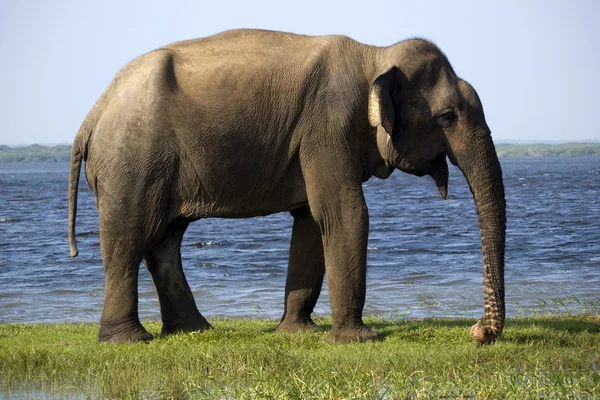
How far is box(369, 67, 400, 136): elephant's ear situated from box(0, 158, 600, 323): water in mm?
4758

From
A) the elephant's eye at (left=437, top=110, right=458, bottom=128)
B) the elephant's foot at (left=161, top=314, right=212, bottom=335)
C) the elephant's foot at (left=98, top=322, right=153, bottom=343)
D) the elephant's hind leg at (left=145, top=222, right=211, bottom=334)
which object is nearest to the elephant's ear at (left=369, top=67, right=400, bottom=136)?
the elephant's eye at (left=437, top=110, right=458, bottom=128)

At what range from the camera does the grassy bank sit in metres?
8.46

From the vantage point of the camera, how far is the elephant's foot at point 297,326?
11.8 metres

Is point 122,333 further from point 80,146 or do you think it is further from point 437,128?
point 437,128

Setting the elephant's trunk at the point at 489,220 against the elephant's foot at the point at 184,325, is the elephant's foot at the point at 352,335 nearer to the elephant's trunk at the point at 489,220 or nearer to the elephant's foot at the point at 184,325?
the elephant's trunk at the point at 489,220

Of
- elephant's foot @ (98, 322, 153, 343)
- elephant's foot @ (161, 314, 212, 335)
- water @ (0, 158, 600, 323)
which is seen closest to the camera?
elephant's foot @ (98, 322, 153, 343)

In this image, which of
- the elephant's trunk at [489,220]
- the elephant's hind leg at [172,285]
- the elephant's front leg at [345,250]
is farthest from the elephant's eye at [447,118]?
the elephant's hind leg at [172,285]

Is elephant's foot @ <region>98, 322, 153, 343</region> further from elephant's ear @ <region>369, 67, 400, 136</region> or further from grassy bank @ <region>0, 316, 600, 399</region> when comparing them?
elephant's ear @ <region>369, 67, 400, 136</region>

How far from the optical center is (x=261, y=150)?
10891 millimetres

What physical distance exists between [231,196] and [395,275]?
11.3m

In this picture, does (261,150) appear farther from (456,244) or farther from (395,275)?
(456,244)

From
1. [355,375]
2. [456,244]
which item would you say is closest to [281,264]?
[456,244]

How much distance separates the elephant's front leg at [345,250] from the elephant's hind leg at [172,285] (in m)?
1.59

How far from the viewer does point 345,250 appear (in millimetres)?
10781
